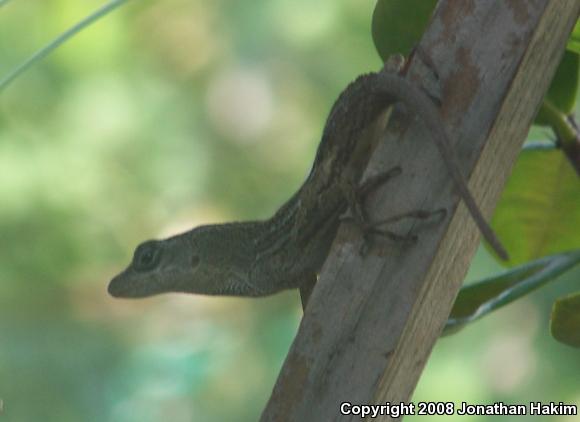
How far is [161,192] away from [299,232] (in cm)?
163

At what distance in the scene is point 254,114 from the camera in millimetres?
3086

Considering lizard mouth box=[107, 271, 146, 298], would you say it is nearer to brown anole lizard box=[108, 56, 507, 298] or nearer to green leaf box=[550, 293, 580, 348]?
brown anole lizard box=[108, 56, 507, 298]

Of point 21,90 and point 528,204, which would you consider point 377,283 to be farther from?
point 21,90

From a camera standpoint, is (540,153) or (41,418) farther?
(41,418)

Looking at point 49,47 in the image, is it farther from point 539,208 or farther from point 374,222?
point 539,208

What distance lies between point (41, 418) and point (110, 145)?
0.76 m

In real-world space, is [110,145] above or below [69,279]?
above

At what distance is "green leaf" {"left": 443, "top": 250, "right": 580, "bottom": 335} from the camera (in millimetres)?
1076

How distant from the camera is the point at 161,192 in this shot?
290cm

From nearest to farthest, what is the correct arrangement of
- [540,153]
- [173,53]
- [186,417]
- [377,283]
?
[377,283], [540,153], [186,417], [173,53]

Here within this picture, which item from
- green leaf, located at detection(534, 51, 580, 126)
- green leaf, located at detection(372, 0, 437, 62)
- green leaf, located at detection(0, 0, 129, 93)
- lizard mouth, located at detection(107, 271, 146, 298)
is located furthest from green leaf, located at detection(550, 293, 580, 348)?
lizard mouth, located at detection(107, 271, 146, 298)

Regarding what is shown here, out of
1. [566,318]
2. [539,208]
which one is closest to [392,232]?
[566,318]

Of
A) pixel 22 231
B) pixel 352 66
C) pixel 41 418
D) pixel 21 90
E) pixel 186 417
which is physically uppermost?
pixel 21 90

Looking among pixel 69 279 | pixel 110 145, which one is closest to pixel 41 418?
pixel 69 279
